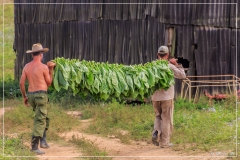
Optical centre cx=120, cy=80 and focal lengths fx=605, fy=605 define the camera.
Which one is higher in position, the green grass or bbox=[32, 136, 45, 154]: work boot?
the green grass

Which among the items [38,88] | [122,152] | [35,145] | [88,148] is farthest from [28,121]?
→ [38,88]

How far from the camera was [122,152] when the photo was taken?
12008mm

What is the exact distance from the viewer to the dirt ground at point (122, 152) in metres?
11.1


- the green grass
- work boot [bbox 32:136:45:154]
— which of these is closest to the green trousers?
work boot [bbox 32:136:45:154]

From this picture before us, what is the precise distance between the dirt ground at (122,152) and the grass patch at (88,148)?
0.45ft

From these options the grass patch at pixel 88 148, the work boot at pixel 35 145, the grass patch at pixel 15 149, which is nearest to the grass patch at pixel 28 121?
the grass patch at pixel 88 148

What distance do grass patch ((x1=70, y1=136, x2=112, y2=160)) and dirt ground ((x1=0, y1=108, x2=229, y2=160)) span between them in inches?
5.4

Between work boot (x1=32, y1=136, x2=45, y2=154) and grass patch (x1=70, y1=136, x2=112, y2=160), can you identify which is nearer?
work boot (x1=32, y1=136, x2=45, y2=154)

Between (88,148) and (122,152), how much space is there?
0.69m

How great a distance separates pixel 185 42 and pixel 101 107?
346cm

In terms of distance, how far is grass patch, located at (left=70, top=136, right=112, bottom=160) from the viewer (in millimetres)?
11202

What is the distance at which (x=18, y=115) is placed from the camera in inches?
640

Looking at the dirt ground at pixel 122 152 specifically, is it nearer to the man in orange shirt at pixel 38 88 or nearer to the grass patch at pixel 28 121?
the man in orange shirt at pixel 38 88

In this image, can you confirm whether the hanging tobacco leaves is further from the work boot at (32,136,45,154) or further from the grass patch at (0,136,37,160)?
the grass patch at (0,136,37,160)
